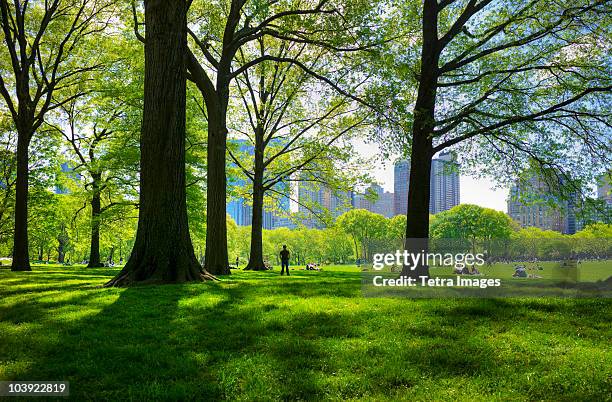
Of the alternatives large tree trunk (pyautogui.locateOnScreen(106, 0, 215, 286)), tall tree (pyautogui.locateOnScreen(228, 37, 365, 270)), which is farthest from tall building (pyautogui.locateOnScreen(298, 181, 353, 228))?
large tree trunk (pyautogui.locateOnScreen(106, 0, 215, 286))

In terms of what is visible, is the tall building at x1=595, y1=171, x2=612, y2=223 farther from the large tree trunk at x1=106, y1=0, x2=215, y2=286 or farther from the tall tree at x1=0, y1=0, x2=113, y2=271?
the tall tree at x1=0, y1=0, x2=113, y2=271

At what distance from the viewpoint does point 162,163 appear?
1031cm

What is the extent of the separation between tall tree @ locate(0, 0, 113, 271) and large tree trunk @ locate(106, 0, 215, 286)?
14.7 metres

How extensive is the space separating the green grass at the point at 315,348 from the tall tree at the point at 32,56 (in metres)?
16.7

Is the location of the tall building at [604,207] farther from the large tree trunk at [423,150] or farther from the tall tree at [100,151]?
the tall tree at [100,151]

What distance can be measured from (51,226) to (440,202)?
88.3m

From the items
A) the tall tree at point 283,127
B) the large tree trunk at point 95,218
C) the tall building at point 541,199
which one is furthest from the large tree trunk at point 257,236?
the tall building at point 541,199

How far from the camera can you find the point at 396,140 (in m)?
12.9

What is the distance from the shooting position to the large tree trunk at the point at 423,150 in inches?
478

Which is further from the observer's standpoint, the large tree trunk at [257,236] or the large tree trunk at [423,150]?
the large tree trunk at [257,236]

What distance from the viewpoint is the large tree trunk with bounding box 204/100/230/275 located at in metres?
15.6

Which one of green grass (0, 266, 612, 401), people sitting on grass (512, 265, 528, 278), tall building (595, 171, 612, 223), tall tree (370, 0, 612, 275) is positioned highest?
tall tree (370, 0, 612, 275)

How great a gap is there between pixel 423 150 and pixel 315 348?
28.8ft

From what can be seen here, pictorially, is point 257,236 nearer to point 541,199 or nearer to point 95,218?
point 95,218
